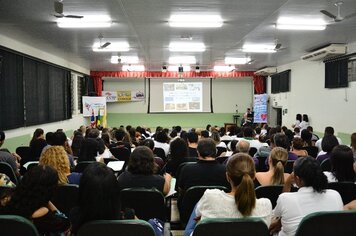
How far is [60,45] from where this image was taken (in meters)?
8.72

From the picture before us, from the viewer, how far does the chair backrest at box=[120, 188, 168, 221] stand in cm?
269

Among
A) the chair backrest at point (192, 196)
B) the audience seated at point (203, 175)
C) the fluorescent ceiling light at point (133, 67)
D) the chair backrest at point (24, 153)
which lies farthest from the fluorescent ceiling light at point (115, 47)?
the chair backrest at point (192, 196)

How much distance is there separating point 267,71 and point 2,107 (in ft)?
34.1

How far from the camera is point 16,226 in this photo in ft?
5.88

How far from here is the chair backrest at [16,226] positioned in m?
1.77

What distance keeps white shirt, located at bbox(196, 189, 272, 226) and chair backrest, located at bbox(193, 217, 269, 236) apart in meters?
0.10

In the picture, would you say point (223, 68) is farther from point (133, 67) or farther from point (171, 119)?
point (133, 67)

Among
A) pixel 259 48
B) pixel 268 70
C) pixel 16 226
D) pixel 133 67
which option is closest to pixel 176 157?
pixel 16 226

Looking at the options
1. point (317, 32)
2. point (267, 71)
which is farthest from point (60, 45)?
point (267, 71)

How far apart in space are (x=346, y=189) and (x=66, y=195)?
2418mm

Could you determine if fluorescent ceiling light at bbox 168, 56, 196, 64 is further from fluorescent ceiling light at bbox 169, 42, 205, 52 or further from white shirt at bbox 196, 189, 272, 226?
white shirt at bbox 196, 189, 272, 226

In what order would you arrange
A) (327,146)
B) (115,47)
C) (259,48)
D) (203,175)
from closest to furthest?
1. (203,175)
2. (327,146)
3. (115,47)
4. (259,48)

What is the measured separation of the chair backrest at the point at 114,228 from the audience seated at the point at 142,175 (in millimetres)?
1201

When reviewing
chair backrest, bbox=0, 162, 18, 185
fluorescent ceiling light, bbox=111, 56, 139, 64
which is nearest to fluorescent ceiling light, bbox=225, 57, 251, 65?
fluorescent ceiling light, bbox=111, 56, 139, 64
